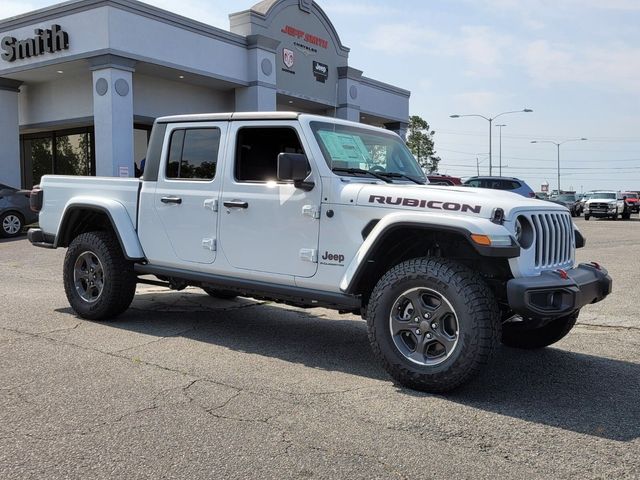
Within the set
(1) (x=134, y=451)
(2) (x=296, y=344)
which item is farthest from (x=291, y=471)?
(2) (x=296, y=344)

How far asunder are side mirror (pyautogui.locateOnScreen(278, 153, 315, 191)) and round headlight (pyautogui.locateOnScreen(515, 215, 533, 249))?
1590 mm

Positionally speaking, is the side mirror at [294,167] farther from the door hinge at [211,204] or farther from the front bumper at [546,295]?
the front bumper at [546,295]

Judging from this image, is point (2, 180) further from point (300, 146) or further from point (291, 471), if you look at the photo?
point (291, 471)

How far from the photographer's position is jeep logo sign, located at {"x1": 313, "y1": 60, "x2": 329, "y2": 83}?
28.5m

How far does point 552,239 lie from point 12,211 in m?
15.0

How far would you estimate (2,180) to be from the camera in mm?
22359

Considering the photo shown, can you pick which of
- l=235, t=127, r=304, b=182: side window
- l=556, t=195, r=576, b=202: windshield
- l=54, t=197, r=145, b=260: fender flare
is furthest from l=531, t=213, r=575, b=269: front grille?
l=556, t=195, r=576, b=202: windshield

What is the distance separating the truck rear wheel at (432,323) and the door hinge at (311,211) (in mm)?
783

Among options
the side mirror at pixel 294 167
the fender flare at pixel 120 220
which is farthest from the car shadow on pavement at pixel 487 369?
the side mirror at pixel 294 167

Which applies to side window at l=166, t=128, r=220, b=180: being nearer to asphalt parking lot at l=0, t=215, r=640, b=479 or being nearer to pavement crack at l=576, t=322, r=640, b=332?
asphalt parking lot at l=0, t=215, r=640, b=479

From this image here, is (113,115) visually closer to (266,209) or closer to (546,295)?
(266,209)

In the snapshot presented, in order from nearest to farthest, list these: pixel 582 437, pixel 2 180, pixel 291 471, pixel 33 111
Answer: pixel 291 471 < pixel 582 437 < pixel 2 180 < pixel 33 111

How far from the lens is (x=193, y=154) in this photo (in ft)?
19.2

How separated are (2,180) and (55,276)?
14860 mm
